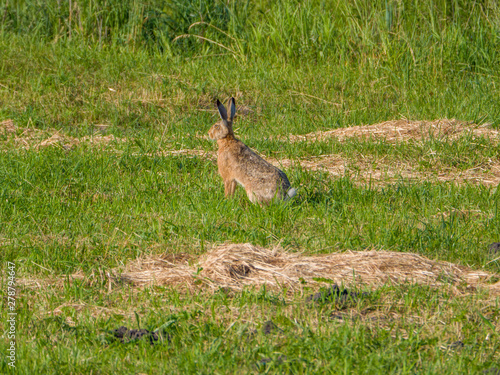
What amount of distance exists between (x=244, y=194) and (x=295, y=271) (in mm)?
1960

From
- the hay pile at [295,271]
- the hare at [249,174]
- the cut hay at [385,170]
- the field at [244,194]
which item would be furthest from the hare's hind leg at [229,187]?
the hay pile at [295,271]

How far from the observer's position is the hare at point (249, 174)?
559 centimetres

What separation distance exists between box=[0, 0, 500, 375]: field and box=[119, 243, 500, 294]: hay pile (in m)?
0.02

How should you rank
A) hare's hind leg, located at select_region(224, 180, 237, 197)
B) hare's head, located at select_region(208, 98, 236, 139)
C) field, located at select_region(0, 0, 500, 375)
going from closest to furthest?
field, located at select_region(0, 0, 500, 375), hare's hind leg, located at select_region(224, 180, 237, 197), hare's head, located at select_region(208, 98, 236, 139)

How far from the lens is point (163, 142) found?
7.73 m

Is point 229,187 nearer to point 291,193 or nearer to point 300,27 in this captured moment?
point 291,193

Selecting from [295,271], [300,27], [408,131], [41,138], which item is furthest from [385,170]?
[300,27]

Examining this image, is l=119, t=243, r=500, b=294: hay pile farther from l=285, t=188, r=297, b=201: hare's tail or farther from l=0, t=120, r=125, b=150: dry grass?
l=0, t=120, r=125, b=150: dry grass

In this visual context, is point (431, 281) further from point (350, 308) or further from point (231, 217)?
point (231, 217)

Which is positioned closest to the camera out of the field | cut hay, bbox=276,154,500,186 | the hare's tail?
the field

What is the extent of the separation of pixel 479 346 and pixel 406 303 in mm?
535

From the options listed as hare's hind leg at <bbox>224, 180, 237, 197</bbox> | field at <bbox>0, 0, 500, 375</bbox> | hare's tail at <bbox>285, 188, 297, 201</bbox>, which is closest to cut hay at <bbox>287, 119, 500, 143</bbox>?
field at <bbox>0, 0, 500, 375</bbox>

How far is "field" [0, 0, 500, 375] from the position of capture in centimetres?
345

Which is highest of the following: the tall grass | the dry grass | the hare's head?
the tall grass
